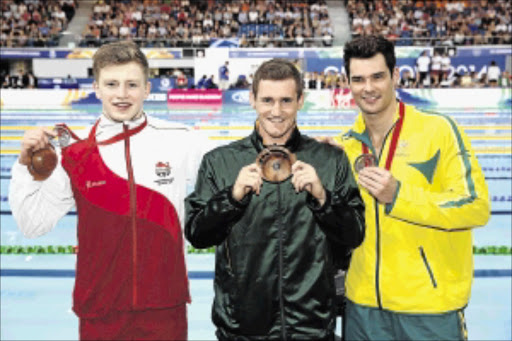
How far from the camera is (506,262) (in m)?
5.74

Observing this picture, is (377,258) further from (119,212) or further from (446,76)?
(446,76)

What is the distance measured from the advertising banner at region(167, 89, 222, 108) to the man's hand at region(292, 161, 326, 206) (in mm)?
17414

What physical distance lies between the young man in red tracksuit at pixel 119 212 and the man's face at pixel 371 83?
0.86 meters

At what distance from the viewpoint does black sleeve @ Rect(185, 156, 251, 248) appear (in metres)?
2.05

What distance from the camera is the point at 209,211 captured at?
6.79ft

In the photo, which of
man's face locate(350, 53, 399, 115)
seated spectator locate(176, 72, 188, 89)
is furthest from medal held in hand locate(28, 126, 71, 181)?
seated spectator locate(176, 72, 188, 89)

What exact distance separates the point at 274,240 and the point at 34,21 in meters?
26.9

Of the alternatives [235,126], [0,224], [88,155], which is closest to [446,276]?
[88,155]

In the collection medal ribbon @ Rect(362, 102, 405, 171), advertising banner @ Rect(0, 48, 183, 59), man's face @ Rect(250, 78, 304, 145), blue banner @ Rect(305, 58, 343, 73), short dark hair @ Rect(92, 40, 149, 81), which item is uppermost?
advertising banner @ Rect(0, 48, 183, 59)

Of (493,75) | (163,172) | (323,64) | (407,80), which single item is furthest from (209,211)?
(323,64)

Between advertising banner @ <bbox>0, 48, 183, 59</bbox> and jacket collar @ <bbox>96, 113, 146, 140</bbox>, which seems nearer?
jacket collar @ <bbox>96, 113, 146, 140</bbox>

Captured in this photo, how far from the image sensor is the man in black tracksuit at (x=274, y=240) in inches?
85.5

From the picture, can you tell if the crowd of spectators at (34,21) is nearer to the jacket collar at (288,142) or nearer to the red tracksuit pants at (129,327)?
the red tracksuit pants at (129,327)

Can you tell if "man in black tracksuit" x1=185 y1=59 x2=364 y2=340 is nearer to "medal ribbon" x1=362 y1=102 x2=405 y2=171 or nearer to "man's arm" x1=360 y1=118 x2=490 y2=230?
"man's arm" x1=360 y1=118 x2=490 y2=230
